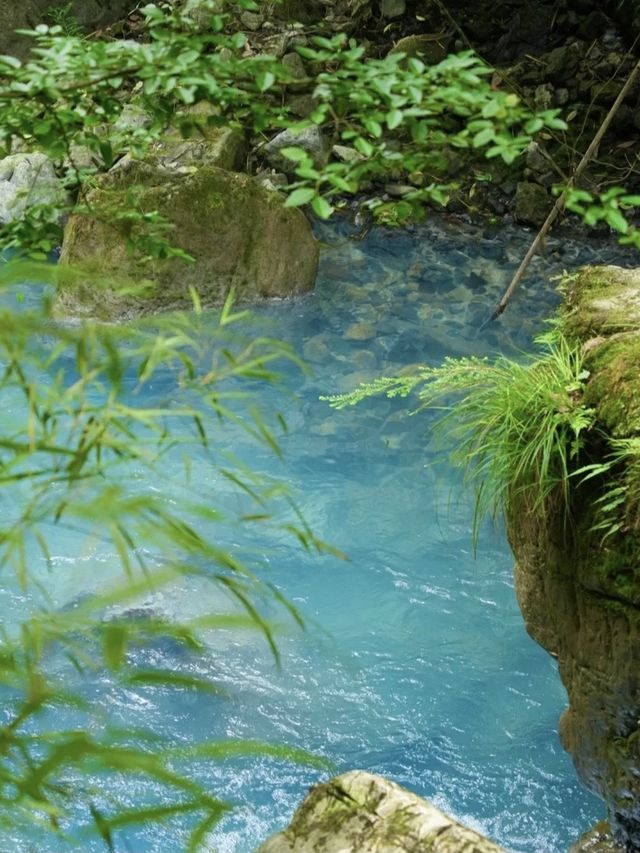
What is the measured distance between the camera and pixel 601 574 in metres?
2.45

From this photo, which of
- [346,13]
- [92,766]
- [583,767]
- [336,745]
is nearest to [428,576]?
[336,745]

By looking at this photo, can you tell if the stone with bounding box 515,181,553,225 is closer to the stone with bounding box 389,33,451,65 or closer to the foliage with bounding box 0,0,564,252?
the stone with bounding box 389,33,451,65

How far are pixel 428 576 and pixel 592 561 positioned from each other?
1.73m

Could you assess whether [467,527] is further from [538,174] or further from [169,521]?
[538,174]

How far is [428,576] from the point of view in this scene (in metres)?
4.16

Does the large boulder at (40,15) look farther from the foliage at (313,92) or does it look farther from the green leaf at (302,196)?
the green leaf at (302,196)

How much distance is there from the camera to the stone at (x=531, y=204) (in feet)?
25.2

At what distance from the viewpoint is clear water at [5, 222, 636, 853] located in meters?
3.12

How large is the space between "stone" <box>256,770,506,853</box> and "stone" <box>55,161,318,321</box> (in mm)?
4340

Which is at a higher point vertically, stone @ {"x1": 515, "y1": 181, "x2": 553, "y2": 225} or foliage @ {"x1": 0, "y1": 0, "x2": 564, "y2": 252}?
foliage @ {"x1": 0, "y1": 0, "x2": 564, "y2": 252}

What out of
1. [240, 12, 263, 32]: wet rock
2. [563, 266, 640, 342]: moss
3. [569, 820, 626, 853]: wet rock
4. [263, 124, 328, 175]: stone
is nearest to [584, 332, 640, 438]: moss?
[563, 266, 640, 342]: moss

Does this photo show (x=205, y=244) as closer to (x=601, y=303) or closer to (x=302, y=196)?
(x=601, y=303)

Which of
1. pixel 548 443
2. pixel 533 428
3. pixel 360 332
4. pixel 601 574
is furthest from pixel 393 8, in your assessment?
pixel 601 574

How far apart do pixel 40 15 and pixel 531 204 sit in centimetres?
453
